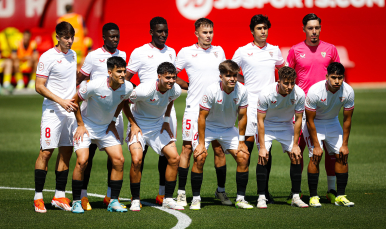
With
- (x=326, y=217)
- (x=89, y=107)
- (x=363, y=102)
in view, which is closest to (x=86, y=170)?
(x=89, y=107)

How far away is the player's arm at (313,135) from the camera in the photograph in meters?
7.30

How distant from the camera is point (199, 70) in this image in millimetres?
7727

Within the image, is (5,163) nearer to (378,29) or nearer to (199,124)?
(199,124)

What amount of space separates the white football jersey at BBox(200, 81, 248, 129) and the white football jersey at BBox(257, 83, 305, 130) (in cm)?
26

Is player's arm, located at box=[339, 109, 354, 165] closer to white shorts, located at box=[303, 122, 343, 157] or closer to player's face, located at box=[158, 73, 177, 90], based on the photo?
white shorts, located at box=[303, 122, 343, 157]

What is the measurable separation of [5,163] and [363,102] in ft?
49.9

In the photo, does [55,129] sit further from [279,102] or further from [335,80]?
[335,80]

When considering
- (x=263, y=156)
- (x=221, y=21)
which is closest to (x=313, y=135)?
(x=263, y=156)

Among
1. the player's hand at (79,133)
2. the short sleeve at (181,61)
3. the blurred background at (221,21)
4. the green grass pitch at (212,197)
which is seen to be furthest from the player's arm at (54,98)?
the blurred background at (221,21)

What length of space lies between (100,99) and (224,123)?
5.84 feet

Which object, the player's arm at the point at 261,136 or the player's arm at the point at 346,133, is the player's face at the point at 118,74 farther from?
the player's arm at the point at 346,133

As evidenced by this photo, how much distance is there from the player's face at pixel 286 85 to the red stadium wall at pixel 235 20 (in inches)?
803

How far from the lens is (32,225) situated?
6250 millimetres

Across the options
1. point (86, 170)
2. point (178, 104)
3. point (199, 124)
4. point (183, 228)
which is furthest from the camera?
point (178, 104)
